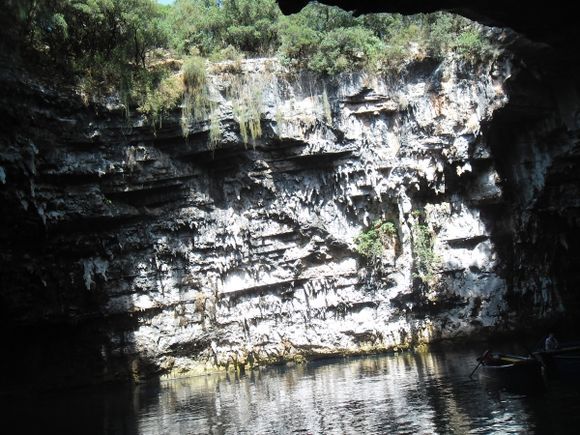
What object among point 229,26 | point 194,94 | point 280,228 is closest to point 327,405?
point 280,228

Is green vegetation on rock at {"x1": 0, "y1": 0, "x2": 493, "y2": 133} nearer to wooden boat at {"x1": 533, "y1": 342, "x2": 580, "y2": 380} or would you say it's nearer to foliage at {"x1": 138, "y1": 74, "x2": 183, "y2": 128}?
foliage at {"x1": 138, "y1": 74, "x2": 183, "y2": 128}

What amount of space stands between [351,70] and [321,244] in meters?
8.35

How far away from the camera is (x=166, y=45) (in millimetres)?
23906

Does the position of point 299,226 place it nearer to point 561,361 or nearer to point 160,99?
point 160,99

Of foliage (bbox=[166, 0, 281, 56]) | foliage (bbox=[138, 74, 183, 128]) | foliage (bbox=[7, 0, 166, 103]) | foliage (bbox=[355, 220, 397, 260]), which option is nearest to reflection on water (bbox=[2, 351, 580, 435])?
foliage (bbox=[355, 220, 397, 260])

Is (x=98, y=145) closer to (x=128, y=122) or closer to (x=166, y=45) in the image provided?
(x=128, y=122)

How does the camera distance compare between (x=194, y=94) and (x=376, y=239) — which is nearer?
(x=194, y=94)

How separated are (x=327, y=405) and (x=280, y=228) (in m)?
11.8

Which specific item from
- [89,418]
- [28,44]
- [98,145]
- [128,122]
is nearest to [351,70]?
[128,122]

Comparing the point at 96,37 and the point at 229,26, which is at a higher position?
the point at 229,26

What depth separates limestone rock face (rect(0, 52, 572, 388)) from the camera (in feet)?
72.0

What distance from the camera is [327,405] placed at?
1351 cm

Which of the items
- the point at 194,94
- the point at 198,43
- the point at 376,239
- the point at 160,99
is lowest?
the point at 376,239

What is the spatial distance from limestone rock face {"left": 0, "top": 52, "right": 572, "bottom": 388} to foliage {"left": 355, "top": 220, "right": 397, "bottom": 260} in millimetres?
257
